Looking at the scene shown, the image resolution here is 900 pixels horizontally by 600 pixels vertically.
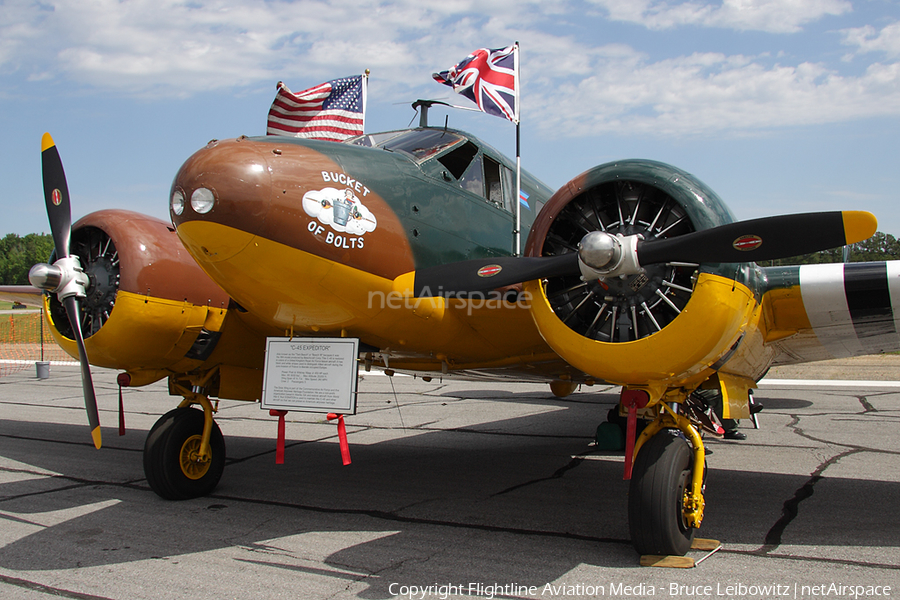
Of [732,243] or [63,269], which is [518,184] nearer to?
[732,243]

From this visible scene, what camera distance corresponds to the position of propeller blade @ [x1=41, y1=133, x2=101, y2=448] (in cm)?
629

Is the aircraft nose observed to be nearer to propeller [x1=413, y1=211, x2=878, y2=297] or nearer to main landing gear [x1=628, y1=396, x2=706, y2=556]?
propeller [x1=413, y1=211, x2=878, y2=297]

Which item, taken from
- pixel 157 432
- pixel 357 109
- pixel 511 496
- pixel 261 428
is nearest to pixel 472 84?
pixel 357 109

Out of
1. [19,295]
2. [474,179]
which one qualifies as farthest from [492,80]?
[19,295]

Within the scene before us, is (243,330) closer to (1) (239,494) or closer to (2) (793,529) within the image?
(1) (239,494)

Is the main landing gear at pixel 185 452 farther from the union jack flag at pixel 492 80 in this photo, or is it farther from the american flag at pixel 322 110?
the union jack flag at pixel 492 80

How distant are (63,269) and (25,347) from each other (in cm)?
3966

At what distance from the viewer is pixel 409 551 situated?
502cm

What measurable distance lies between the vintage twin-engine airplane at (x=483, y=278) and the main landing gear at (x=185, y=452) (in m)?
0.04

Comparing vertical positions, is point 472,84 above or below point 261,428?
above

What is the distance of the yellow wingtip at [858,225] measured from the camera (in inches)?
160

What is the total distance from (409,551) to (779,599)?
254 cm

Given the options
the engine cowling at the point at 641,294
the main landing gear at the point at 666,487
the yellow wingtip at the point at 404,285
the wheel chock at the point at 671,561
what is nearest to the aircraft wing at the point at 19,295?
the yellow wingtip at the point at 404,285

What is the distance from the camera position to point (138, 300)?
20.6 ft
